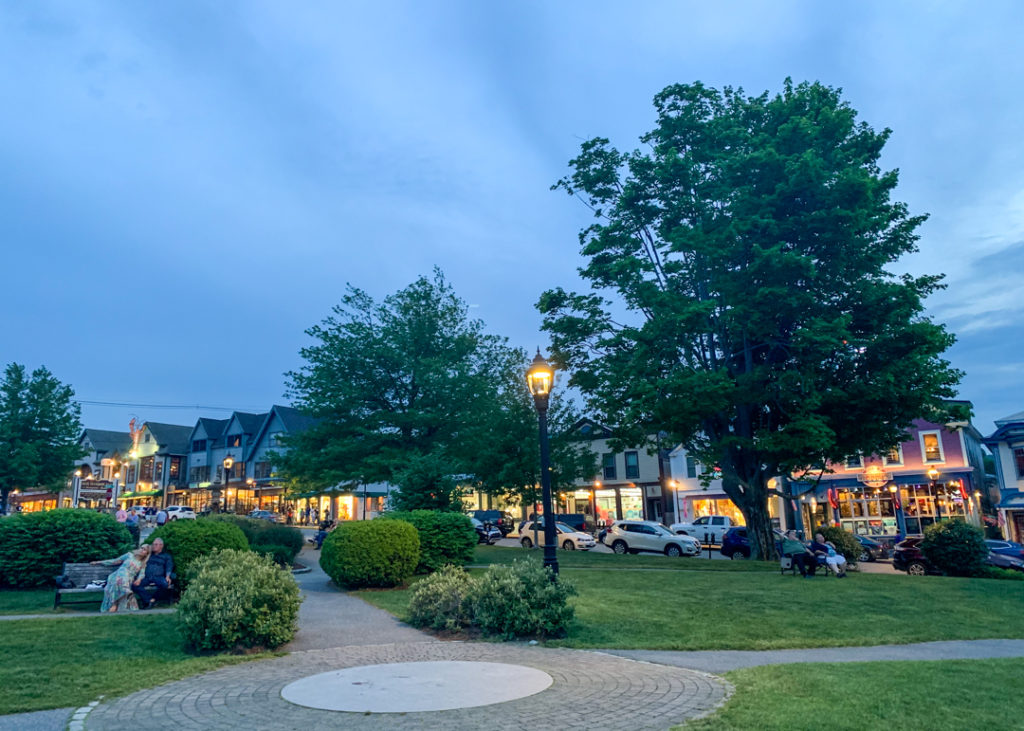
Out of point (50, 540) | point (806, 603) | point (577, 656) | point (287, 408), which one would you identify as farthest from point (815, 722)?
point (287, 408)

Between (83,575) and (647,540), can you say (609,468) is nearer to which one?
(647,540)

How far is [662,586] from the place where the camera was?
55.8 ft

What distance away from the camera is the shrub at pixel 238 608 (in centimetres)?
925

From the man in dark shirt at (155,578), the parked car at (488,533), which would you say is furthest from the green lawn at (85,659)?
the parked car at (488,533)

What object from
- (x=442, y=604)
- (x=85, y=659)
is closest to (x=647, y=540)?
(x=442, y=604)

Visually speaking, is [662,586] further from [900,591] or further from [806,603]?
[900,591]

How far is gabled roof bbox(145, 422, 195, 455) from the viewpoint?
7944cm

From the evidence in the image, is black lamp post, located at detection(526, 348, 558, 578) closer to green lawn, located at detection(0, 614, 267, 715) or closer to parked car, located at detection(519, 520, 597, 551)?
green lawn, located at detection(0, 614, 267, 715)

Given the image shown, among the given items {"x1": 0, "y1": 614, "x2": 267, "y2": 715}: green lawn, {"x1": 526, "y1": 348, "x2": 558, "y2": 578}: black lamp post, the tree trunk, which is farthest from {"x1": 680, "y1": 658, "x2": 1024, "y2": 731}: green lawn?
the tree trunk

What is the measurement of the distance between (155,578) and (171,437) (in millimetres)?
76998

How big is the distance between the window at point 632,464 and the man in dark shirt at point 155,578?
153ft

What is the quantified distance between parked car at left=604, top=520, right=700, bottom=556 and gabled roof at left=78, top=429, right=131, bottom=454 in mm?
74543

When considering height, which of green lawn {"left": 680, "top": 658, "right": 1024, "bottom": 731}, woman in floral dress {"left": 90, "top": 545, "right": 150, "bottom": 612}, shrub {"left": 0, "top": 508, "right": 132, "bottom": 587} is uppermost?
shrub {"left": 0, "top": 508, "right": 132, "bottom": 587}

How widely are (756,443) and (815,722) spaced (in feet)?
63.0
